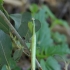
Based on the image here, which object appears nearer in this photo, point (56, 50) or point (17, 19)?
point (17, 19)

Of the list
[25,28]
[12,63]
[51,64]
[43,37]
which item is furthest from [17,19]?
[43,37]

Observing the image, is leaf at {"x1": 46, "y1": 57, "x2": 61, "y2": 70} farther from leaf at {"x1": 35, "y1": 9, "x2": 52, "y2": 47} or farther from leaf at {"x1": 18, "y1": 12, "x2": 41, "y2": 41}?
leaf at {"x1": 18, "y1": 12, "x2": 41, "y2": 41}

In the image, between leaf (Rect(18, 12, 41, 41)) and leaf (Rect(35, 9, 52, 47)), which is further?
leaf (Rect(35, 9, 52, 47))

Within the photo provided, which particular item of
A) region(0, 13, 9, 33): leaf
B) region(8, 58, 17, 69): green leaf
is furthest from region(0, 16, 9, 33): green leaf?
region(8, 58, 17, 69): green leaf

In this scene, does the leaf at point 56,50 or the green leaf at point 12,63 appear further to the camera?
the leaf at point 56,50

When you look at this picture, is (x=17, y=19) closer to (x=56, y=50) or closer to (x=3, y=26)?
(x=3, y=26)

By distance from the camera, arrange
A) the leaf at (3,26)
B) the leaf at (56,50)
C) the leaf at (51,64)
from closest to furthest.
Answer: the leaf at (3,26) < the leaf at (51,64) < the leaf at (56,50)

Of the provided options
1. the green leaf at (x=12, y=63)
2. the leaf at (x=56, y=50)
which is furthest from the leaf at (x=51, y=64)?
the green leaf at (x=12, y=63)

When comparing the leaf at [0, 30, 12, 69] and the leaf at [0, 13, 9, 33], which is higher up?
the leaf at [0, 13, 9, 33]

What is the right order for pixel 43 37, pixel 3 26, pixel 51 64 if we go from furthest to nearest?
pixel 43 37 → pixel 51 64 → pixel 3 26

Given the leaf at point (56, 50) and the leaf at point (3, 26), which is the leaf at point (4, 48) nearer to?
the leaf at point (3, 26)
